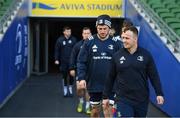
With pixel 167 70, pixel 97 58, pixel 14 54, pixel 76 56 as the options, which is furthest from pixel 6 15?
pixel 97 58

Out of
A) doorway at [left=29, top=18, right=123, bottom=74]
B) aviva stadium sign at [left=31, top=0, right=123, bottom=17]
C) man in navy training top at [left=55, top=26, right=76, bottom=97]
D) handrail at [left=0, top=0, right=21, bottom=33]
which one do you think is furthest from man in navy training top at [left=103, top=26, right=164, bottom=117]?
doorway at [left=29, top=18, right=123, bottom=74]

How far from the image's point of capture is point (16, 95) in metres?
13.0

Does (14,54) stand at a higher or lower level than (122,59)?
lower

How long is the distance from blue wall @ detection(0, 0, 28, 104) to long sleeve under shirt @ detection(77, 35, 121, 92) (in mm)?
3746

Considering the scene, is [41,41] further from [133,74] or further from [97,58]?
[133,74]

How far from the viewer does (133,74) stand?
599 cm

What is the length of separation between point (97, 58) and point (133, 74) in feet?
5.57

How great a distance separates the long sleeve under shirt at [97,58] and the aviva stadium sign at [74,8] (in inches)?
403

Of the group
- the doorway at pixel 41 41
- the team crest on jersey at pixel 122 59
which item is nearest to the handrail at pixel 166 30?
the team crest on jersey at pixel 122 59

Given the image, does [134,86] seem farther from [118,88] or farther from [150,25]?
[150,25]

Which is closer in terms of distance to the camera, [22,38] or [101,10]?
[22,38]

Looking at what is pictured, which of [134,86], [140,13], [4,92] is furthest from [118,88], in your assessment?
[140,13]

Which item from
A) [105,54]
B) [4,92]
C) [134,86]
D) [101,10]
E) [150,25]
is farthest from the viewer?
[101,10]

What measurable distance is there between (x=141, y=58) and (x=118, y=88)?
491 mm
